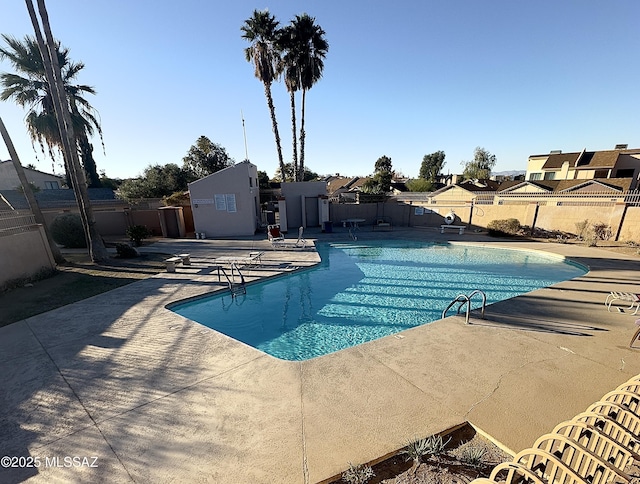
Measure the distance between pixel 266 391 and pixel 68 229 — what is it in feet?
52.8

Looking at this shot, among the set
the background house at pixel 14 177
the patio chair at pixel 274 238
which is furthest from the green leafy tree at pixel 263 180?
the background house at pixel 14 177

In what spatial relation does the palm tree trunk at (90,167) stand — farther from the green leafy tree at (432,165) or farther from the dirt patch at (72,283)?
the green leafy tree at (432,165)

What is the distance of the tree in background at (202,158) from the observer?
35.3m

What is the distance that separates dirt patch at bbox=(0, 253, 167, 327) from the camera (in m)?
7.17

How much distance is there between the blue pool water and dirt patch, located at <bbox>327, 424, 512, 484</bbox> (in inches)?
126

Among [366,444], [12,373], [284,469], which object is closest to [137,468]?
[284,469]

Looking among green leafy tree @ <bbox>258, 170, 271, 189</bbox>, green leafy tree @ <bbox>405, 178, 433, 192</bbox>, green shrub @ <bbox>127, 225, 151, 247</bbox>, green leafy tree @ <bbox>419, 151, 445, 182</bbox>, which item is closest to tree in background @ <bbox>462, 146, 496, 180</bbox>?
green leafy tree @ <bbox>419, 151, 445, 182</bbox>

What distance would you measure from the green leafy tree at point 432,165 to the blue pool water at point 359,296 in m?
55.8

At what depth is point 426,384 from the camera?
393cm

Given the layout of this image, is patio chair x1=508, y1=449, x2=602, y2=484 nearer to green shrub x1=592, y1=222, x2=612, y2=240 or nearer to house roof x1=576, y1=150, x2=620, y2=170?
green shrub x1=592, y1=222, x2=612, y2=240

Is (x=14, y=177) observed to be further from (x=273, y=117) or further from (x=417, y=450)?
(x=417, y=450)

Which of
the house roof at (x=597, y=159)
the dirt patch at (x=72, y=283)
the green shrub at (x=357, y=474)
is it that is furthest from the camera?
the house roof at (x=597, y=159)

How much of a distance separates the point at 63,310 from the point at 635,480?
33.7 feet

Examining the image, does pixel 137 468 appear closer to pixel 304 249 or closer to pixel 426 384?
pixel 426 384
